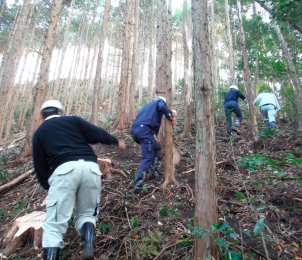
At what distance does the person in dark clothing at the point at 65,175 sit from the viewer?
7.17ft

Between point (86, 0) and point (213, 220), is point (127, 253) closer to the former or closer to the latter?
point (213, 220)

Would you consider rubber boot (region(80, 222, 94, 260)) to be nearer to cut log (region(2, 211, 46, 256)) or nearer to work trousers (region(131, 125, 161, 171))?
cut log (region(2, 211, 46, 256))

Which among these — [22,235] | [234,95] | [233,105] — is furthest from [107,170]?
[234,95]

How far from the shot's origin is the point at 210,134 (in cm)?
213

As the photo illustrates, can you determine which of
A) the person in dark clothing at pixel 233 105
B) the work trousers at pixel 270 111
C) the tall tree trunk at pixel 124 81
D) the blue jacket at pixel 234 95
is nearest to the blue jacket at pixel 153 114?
the person in dark clothing at pixel 233 105

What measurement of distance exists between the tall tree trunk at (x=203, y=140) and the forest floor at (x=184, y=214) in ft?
0.43

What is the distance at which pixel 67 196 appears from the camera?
2.22 metres

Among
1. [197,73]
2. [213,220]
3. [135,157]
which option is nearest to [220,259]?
[213,220]

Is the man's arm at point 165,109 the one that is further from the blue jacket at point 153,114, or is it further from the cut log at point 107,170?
the cut log at point 107,170

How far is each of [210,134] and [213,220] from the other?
2.50 feet

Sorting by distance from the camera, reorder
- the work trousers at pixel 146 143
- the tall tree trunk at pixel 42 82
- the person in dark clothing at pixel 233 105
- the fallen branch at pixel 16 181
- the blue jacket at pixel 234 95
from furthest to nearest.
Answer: the blue jacket at pixel 234 95, the person in dark clothing at pixel 233 105, the tall tree trunk at pixel 42 82, the fallen branch at pixel 16 181, the work trousers at pixel 146 143

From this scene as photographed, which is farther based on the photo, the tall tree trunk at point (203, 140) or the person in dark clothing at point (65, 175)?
the person in dark clothing at point (65, 175)

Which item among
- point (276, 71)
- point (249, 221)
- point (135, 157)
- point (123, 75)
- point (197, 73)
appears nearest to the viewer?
point (197, 73)

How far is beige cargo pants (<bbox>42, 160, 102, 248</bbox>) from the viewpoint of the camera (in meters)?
2.17
